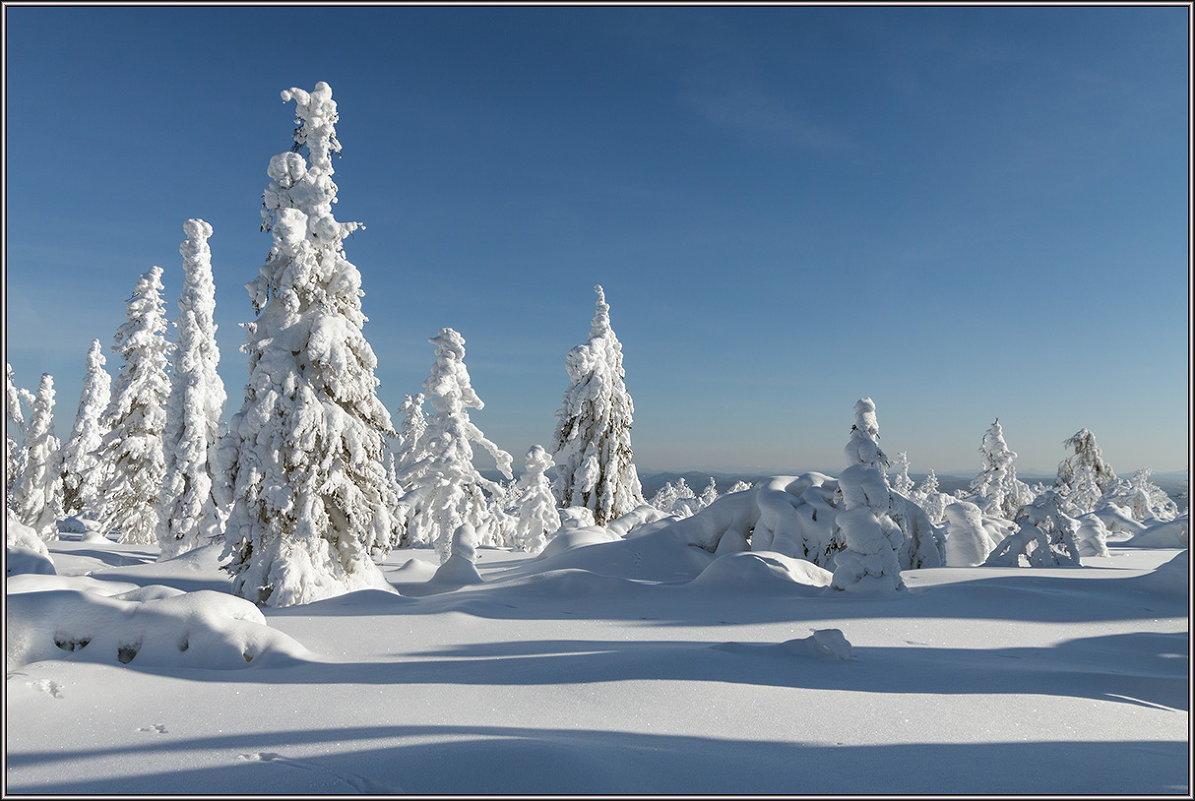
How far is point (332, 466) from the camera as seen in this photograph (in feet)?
43.1

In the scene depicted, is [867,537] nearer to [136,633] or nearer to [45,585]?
[136,633]

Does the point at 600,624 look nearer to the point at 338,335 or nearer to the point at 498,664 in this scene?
the point at 498,664

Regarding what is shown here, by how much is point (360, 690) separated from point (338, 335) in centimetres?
910

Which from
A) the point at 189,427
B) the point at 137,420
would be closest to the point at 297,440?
the point at 189,427

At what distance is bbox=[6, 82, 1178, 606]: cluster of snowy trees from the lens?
41.6 ft

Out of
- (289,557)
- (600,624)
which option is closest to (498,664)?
(600,624)

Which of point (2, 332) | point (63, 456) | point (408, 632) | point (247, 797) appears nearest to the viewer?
point (247, 797)

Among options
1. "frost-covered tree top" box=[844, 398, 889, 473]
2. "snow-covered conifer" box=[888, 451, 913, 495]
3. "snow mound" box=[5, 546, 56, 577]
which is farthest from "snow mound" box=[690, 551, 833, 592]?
"snow-covered conifer" box=[888, 451, 913, 495]

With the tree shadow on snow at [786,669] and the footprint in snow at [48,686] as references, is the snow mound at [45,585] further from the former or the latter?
the tree shadow on snow at [786,669]

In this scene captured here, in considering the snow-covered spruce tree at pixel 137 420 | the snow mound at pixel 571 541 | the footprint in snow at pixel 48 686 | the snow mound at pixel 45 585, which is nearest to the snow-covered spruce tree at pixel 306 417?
the snow mound at pixel 45 585

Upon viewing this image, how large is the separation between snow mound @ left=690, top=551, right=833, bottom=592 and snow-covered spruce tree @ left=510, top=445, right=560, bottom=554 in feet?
52.2

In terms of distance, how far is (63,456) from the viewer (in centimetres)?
3272

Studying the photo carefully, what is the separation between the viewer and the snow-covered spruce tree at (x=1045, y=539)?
14906mm

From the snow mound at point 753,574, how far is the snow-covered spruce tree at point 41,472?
2958 centimetres
